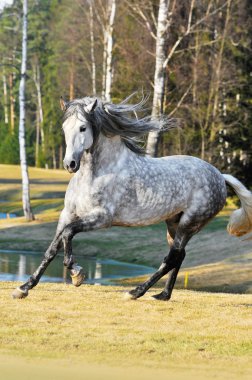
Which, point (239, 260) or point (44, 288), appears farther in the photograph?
point (239, 260)

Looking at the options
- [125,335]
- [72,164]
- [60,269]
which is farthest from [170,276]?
[60,269]

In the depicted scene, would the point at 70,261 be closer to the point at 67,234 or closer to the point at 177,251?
the point at 67,234

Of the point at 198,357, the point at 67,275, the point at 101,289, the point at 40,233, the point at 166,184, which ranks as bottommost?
the point at 40,233

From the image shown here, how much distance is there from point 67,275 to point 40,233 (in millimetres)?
9812

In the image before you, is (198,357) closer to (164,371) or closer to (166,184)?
(164,371)

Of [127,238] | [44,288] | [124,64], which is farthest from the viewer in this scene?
Answer: [124,64]

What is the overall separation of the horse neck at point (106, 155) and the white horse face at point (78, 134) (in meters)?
0.27

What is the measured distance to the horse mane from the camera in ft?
37.9

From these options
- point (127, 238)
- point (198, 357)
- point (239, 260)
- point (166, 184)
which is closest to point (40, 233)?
point (127, 238)

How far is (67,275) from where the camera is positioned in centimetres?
2366

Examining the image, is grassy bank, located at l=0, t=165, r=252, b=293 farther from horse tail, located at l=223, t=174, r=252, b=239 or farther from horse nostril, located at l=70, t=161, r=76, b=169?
horse nostril, located at l=70, t=161, r=76, b=169

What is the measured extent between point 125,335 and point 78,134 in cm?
283

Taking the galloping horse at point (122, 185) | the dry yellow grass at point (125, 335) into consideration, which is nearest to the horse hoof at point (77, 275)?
the galloping horse at point (122, 185)

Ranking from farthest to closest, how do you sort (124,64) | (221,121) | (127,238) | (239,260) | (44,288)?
(124,64), (221,121), (127,238), (239,260), (44,288)
